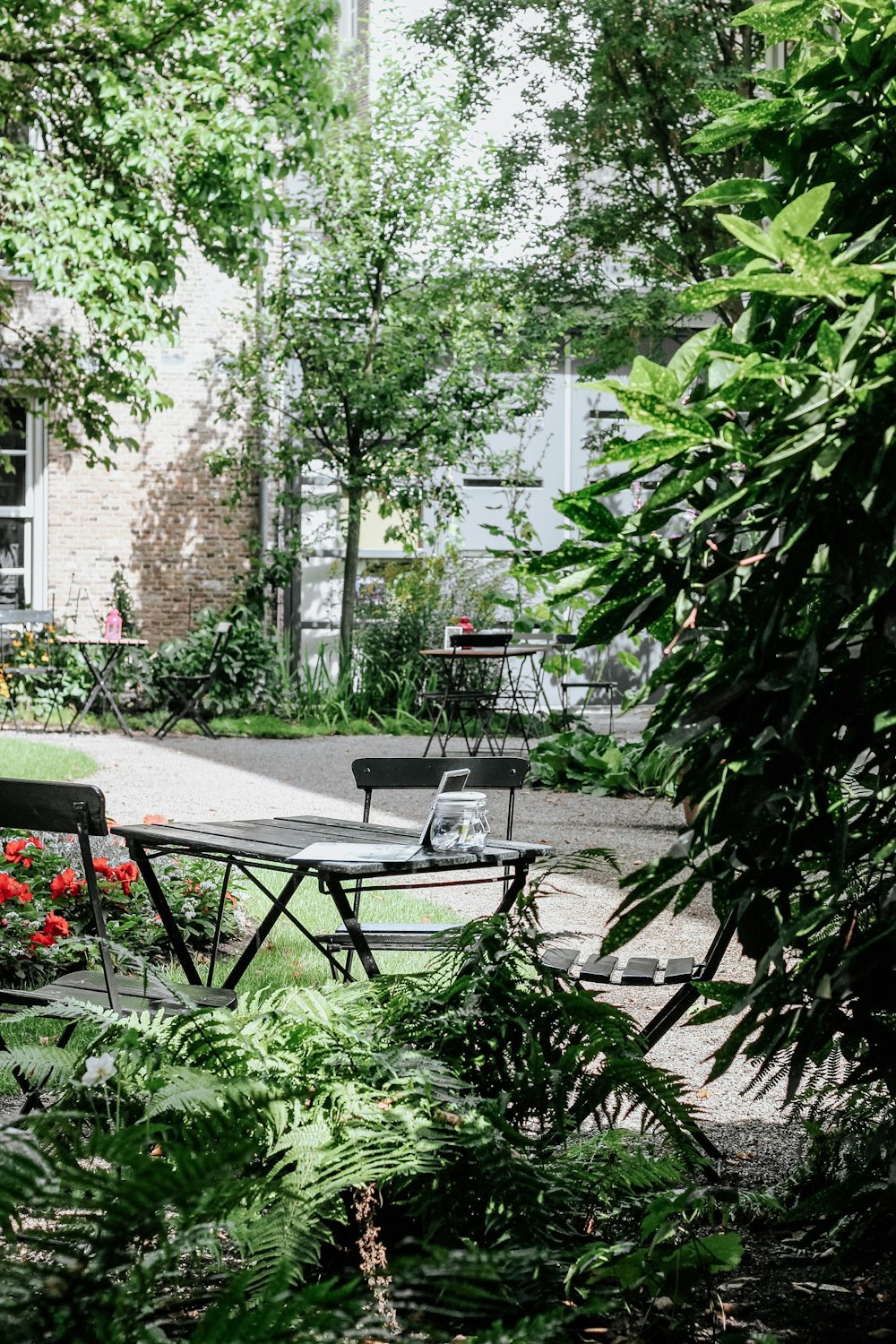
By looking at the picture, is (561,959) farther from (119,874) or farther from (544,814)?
(544,814)

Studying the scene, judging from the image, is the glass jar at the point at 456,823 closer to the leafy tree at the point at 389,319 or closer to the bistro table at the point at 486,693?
the bistro table at the point at 486,693

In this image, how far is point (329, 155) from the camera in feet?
48.2

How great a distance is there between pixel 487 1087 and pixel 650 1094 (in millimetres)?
319

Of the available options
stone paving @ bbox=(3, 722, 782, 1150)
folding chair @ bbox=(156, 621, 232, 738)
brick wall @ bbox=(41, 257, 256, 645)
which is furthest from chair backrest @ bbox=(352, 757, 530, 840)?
brick wall @ bbox=(41, 257, 256, 645)

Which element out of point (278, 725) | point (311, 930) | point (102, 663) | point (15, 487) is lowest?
point (278, 725)

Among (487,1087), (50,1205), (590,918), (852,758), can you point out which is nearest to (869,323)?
(852,758)

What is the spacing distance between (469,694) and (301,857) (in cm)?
828

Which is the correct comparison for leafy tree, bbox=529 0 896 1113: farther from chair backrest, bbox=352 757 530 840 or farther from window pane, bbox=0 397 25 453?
window pane, bbox=0 397 25 453

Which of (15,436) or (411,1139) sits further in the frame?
(15,436)

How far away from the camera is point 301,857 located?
10.7 feet

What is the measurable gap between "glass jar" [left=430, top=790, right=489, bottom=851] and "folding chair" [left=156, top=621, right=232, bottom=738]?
939 cm

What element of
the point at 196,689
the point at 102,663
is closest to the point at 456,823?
the point at 102,663

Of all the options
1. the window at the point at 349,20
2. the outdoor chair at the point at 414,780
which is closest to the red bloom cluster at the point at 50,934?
the outdoor chair at the point at 414,780

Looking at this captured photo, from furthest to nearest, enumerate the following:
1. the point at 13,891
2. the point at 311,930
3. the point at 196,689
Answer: the point at 196,689 → the point at 311,930 → the point at 13,891
